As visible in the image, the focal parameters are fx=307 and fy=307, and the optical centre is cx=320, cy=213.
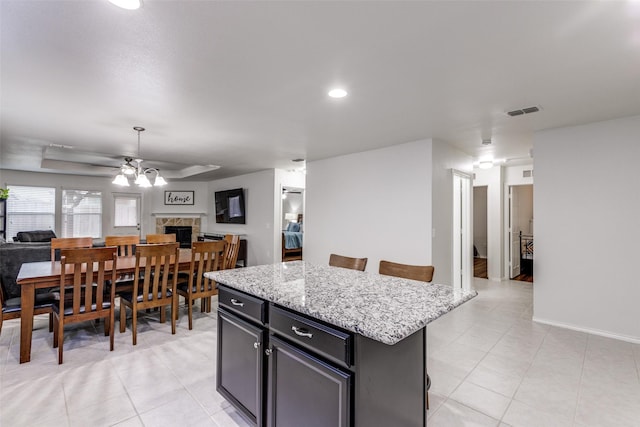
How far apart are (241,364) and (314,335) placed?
736 millimetres

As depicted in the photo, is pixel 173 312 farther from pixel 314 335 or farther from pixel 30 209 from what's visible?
pixel 30 209

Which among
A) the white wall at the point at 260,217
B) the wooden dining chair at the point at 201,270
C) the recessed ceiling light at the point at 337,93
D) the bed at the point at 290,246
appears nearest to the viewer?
the recessed ceiling light at the point at 337,93

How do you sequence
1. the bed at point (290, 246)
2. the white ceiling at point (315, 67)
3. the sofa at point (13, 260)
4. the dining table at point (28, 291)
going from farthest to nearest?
1. the bed at point (290, 246)
2. the sofa at point (13, 260)
3. the dining table at point (28, 291)
4. the white ceiling at point (315, 67)

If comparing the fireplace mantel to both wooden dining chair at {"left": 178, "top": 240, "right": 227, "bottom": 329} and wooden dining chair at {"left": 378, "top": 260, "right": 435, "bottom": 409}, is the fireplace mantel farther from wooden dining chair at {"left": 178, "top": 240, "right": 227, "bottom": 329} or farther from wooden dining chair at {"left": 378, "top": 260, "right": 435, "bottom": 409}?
wooden dining chair at {"left": 378, "top": 260, "right": 435, "bottom": 409}

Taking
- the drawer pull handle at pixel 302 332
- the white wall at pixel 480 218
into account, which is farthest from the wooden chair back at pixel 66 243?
the white wall at pixel 480 218

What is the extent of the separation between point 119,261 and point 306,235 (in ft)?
10.0

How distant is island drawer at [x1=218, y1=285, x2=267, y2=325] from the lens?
170 cm

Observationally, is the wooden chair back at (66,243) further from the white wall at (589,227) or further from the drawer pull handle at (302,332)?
the white wall at (589,227)

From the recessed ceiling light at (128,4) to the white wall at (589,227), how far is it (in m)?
4.18

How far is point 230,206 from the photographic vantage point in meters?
7.97

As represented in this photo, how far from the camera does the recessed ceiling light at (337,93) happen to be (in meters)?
2.54

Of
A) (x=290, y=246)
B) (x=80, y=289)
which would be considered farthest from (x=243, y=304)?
(x=290, y=246)

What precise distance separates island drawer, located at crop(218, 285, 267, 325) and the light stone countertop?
0.06 meters

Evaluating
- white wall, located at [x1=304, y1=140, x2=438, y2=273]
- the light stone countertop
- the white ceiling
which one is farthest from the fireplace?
the light stone countertop
